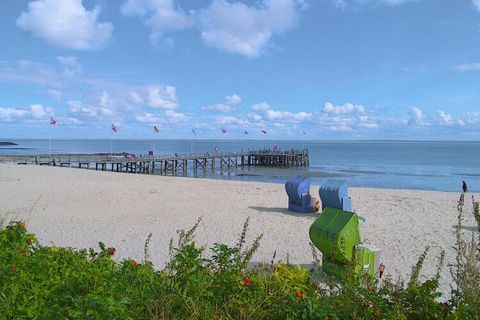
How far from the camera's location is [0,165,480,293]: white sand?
841 centimetres

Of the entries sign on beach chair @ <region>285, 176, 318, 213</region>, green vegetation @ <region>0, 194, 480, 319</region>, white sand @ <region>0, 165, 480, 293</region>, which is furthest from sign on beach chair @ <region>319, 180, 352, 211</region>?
green vegetation @ <region>0, 194, 480, 319</region>

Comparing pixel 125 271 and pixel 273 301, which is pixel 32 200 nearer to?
pixel 125 271

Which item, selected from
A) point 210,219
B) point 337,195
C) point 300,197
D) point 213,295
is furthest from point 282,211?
point 213,295

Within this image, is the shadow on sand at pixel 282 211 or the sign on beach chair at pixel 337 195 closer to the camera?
the sign on beach chair at pixel 337 195

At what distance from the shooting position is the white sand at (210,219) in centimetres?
841

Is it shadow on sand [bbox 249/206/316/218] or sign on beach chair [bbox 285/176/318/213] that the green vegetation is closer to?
shadow on sand [bbox 249/206/316/218]

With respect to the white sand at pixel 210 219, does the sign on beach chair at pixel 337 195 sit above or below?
above

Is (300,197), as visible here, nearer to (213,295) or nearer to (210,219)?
(210,219)

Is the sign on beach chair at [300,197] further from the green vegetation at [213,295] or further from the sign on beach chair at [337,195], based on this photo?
the green vegetation at [213,295]

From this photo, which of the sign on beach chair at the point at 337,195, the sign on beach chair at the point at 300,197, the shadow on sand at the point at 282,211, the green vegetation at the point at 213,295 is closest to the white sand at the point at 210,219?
the shadow on sand at the point at 282,211

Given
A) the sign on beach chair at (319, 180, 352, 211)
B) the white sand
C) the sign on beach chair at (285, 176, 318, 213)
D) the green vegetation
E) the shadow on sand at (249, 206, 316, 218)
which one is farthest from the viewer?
the sign on beach chair at (285, 176, 318, 213)

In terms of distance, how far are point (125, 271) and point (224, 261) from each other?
776 millimetres

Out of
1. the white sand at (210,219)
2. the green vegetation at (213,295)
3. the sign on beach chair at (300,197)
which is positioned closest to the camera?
the green vegetation at (213,295)

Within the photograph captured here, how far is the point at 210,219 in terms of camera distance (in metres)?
11.5
